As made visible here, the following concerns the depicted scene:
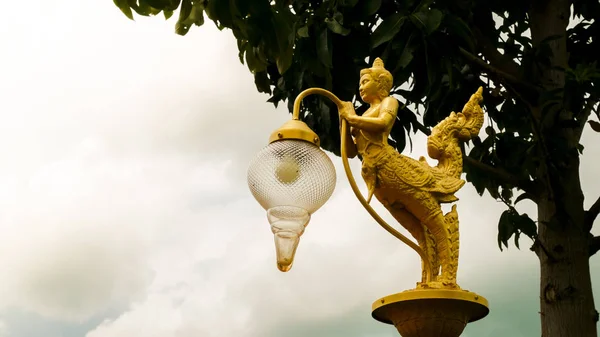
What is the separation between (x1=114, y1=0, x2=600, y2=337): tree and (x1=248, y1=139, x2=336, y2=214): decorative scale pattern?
21.2 inches

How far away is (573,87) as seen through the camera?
4.46 meters

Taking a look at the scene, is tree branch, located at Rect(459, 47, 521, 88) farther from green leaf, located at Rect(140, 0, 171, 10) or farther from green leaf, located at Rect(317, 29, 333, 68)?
green leaf, located at Rect(140, 0, 171, 10)

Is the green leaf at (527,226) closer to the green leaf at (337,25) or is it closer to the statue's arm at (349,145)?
the green leaf at (337,25)

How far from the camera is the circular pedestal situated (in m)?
2.67

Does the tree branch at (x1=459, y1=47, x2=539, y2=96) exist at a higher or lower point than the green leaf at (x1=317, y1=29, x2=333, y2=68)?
higher

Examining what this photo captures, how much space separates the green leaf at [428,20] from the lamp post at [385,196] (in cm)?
81

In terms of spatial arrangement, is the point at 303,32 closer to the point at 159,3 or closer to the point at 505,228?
the point at 159,3

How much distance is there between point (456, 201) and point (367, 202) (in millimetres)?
387

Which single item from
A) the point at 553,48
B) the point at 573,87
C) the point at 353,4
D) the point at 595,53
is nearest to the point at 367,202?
the point at 353,4

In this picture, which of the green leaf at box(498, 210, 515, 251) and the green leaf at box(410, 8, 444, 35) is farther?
the green leaf at box(498, 210, 515, 251)

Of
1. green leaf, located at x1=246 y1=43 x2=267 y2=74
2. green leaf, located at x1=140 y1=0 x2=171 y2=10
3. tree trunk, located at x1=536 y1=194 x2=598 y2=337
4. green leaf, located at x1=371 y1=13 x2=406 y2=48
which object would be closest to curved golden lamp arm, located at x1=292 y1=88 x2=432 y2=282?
green leaf, located at x1=246 y1=43 x2=267 y2=74

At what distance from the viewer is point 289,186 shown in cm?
271

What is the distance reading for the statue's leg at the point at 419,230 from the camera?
2.92 m

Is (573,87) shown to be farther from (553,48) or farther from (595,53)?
(595,53)
